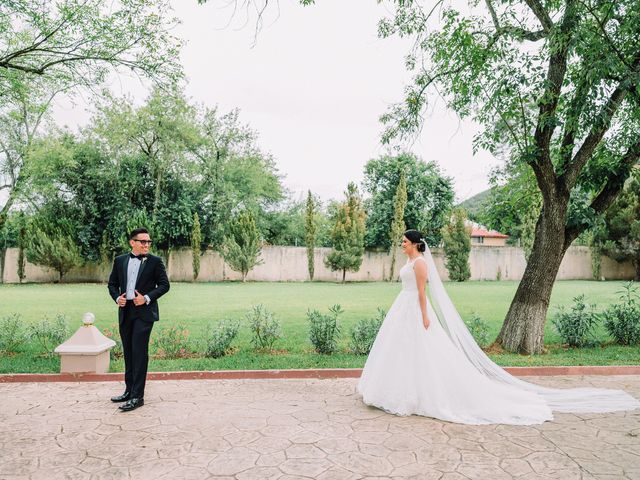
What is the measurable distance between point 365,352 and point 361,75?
580cm

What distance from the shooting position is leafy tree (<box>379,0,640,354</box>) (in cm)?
770

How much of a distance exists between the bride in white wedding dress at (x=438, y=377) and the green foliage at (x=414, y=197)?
3142cm

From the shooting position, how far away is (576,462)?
3881 millimetres

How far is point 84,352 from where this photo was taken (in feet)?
21.5

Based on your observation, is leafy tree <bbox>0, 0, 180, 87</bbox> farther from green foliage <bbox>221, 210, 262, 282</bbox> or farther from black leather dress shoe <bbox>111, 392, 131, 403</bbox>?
green foliage <bbox>221, 210, 262, 282</bbox>

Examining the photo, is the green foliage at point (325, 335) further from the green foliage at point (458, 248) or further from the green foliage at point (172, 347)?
the green foliage at point (458, 248)

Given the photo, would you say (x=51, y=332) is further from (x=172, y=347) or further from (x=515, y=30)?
(x=515, y=30)

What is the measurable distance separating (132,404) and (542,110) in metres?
7.90

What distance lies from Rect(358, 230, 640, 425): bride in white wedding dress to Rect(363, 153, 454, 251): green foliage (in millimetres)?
31421

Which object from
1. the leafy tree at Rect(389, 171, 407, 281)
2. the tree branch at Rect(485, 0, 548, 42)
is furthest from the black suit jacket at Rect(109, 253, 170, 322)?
the leafy tree at Rect(389, 171, 407, 281)

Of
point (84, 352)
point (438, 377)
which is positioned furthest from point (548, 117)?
point (84, 352)

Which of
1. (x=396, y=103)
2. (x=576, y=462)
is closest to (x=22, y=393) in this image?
(x=576, y=462)

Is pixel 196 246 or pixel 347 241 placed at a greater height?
pixel 347 241

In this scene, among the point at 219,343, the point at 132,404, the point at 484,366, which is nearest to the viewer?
the point at 132,404
